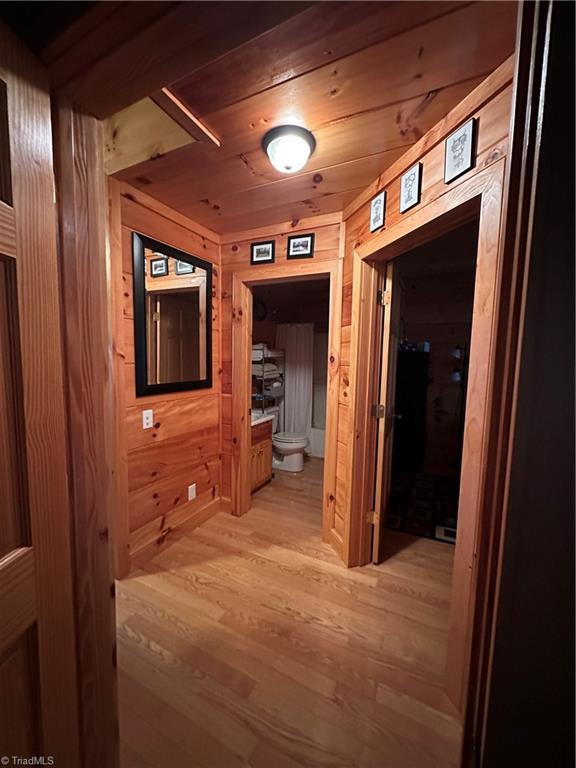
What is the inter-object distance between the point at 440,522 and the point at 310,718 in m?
1.84

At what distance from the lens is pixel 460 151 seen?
3.46ft

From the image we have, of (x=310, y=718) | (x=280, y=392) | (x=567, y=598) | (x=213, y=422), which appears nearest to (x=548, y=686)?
(x=567, y=598)

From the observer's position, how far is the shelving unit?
3.77 m

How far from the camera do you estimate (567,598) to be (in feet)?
1.22

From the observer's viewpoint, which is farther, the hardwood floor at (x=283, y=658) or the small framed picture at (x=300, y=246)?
the small framed picture at (x=300, y=246)

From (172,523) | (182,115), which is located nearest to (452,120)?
(182,115)

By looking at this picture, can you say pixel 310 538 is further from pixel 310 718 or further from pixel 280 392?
pixel 280 392

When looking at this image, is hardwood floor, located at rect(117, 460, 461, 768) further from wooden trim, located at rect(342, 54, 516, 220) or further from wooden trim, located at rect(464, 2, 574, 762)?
wooden trim, located at rect(342, 54, 516, 220)

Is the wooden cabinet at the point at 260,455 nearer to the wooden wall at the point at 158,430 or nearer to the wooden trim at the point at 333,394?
the wooden wall at the point at 158,430

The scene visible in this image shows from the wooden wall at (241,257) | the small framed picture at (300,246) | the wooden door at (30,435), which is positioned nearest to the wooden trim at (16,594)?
the wooden door at (30,435)

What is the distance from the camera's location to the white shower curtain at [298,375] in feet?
13.9

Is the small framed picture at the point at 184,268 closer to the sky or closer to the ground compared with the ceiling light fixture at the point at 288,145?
closer to the ground

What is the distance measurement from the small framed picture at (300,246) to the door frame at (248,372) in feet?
0.19

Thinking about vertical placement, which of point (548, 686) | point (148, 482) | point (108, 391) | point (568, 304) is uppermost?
point (568, 304)
